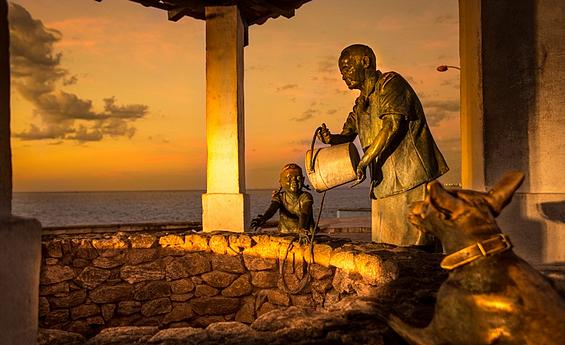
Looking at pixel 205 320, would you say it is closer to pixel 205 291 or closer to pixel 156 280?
pixel 205 291

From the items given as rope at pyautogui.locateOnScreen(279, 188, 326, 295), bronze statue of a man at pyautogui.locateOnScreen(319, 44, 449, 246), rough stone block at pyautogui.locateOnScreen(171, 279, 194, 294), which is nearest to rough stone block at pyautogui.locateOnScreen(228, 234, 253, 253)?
rope at pyautogui.locateOnScreen(279, 188, 326, 295)

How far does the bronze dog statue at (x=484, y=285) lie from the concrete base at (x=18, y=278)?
173 centimetres

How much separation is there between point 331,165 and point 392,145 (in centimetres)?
62

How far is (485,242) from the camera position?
1.92 metres

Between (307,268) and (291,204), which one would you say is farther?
(291,204)

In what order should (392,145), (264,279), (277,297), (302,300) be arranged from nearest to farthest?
(392,145), (302,300), (277,297), (264,279)

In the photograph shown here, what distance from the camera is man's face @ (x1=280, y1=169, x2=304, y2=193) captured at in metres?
6.24

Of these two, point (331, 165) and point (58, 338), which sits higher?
point (331, 165)

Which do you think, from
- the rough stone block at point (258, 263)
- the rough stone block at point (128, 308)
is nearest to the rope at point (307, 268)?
the rough stone block at point (258, 263)

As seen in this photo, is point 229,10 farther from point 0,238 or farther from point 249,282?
point 0,238

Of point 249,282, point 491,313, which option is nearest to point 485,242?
point 491,313

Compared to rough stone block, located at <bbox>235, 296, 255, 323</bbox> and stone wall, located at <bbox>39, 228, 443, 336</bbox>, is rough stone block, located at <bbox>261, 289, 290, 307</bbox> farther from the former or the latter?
rough stone block, located at <bbox>235, 296, 255, 323</bbox>

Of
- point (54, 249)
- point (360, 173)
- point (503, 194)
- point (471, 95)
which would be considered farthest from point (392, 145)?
point (54, 249)

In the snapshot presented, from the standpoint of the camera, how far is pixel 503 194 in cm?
202
